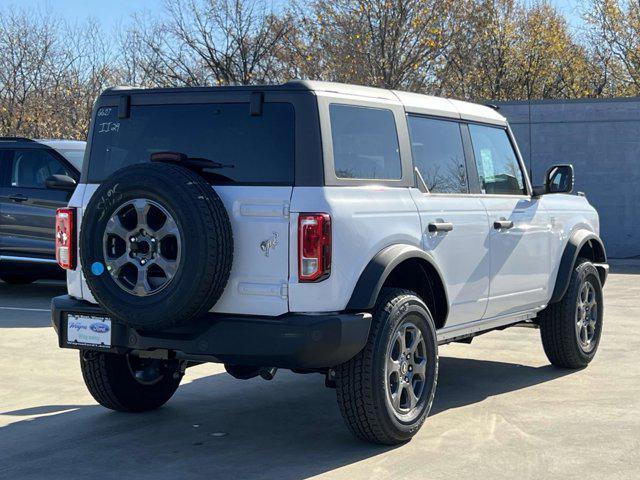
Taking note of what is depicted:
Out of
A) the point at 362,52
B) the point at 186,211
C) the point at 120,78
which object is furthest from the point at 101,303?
the point at 120,78

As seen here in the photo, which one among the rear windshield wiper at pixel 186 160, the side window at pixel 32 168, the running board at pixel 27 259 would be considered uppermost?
the side window at pixel 32 168

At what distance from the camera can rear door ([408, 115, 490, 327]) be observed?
6.29 m

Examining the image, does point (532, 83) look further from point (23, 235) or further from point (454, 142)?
point (454, 142)

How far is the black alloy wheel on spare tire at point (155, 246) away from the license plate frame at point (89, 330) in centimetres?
17

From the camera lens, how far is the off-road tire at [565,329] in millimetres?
7957

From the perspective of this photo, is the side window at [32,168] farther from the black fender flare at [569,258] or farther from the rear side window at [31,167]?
the black fender flare at [569,258]

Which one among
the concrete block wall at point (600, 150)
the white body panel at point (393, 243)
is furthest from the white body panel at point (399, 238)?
the concrete block wall at point (600, 150)

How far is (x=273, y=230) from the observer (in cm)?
538

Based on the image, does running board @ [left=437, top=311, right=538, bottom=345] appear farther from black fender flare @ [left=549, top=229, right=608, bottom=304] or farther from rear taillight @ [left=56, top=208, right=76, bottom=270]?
rear taillight @ [left=56, top=208, right=76, bottom=270]

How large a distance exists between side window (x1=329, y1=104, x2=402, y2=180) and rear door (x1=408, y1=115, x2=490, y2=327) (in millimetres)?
260

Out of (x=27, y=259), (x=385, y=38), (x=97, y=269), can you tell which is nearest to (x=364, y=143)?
(x=97, y=269)

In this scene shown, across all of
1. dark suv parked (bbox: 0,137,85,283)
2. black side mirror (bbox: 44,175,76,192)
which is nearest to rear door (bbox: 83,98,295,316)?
black side mirror (bbox: 44,175,76,192)

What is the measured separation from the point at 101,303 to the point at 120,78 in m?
34.7

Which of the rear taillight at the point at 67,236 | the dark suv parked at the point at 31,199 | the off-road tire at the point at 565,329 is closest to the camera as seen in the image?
the rear taillight at the point at 67,236
